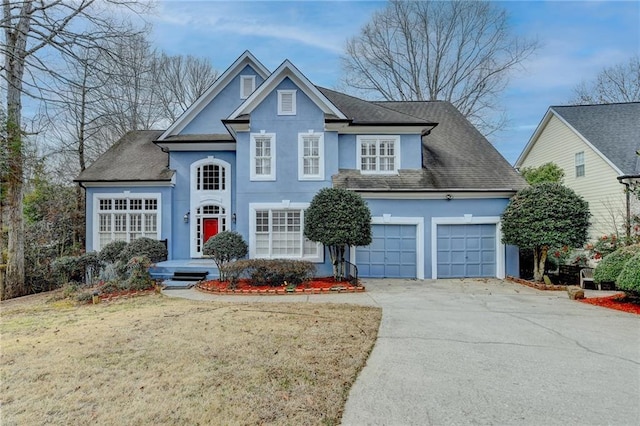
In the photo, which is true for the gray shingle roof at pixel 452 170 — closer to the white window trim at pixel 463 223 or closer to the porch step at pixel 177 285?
the white window trim at pixel 463 223

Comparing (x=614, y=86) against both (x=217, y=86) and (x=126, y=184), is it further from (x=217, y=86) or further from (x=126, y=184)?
(x=126, y=184)

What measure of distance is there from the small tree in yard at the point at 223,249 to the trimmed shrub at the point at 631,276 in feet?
37.2

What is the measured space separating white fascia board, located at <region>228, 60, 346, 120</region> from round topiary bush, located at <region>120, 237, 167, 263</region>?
6.08m

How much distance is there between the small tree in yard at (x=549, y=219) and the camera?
1173 cm

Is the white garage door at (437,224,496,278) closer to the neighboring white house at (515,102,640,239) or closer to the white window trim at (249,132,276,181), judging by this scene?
the neighboring white house at (515,102,640,239)

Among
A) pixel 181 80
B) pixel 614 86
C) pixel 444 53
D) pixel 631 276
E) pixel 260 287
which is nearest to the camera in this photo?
pixel 631 276

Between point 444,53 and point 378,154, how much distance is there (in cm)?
1685

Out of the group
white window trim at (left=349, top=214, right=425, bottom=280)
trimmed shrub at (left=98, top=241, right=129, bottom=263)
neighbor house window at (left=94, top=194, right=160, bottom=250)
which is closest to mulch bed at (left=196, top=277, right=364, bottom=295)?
white window trim at (left=349, top=214, right=425, bottom=280)

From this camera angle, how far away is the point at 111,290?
11.6 m

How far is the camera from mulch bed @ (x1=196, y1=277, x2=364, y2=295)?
10977mm

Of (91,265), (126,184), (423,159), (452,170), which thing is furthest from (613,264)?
(126,184)

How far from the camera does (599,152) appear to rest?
1728cm

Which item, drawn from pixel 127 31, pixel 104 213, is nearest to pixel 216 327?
pixel 127 31

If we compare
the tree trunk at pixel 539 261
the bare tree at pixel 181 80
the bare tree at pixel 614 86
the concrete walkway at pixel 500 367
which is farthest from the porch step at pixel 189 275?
the bare tree at pixel 614 86
